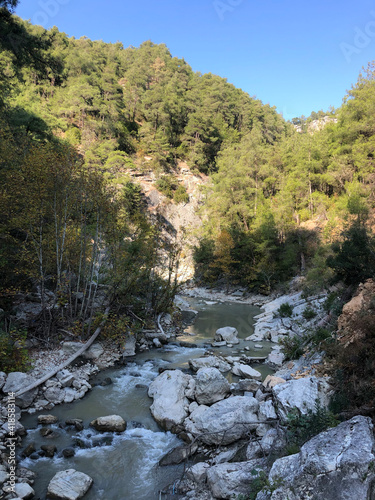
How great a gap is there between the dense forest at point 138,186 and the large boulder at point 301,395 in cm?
535

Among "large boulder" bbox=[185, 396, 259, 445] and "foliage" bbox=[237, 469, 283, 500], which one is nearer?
"foliage" bbox=[237, 469, 283, 500]

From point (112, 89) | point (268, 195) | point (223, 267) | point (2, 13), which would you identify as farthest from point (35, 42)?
point (112, 89)

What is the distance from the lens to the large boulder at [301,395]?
4.59 m

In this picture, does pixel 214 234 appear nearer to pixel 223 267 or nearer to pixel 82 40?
pixel 223 267

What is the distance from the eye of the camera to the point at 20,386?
6789mm

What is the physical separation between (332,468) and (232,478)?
1.73m

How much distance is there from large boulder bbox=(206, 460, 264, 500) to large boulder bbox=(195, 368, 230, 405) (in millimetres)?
2427

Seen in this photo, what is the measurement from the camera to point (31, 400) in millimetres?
6719

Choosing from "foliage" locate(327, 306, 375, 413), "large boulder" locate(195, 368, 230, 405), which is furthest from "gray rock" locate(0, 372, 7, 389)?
"foliage" locate(327, 306, 375, 413)

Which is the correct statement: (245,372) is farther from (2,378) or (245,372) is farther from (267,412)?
(2,378)

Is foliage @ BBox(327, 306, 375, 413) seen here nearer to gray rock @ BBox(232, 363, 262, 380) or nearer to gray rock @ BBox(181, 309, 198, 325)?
gray rock @ BBox(232, 363, 262, 380)

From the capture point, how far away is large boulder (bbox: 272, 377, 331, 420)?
459 cm

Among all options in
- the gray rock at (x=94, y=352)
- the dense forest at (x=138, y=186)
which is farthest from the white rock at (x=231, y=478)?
the gray rock at (x=94, y=352)

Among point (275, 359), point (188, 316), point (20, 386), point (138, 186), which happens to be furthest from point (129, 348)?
point (138, 186)
